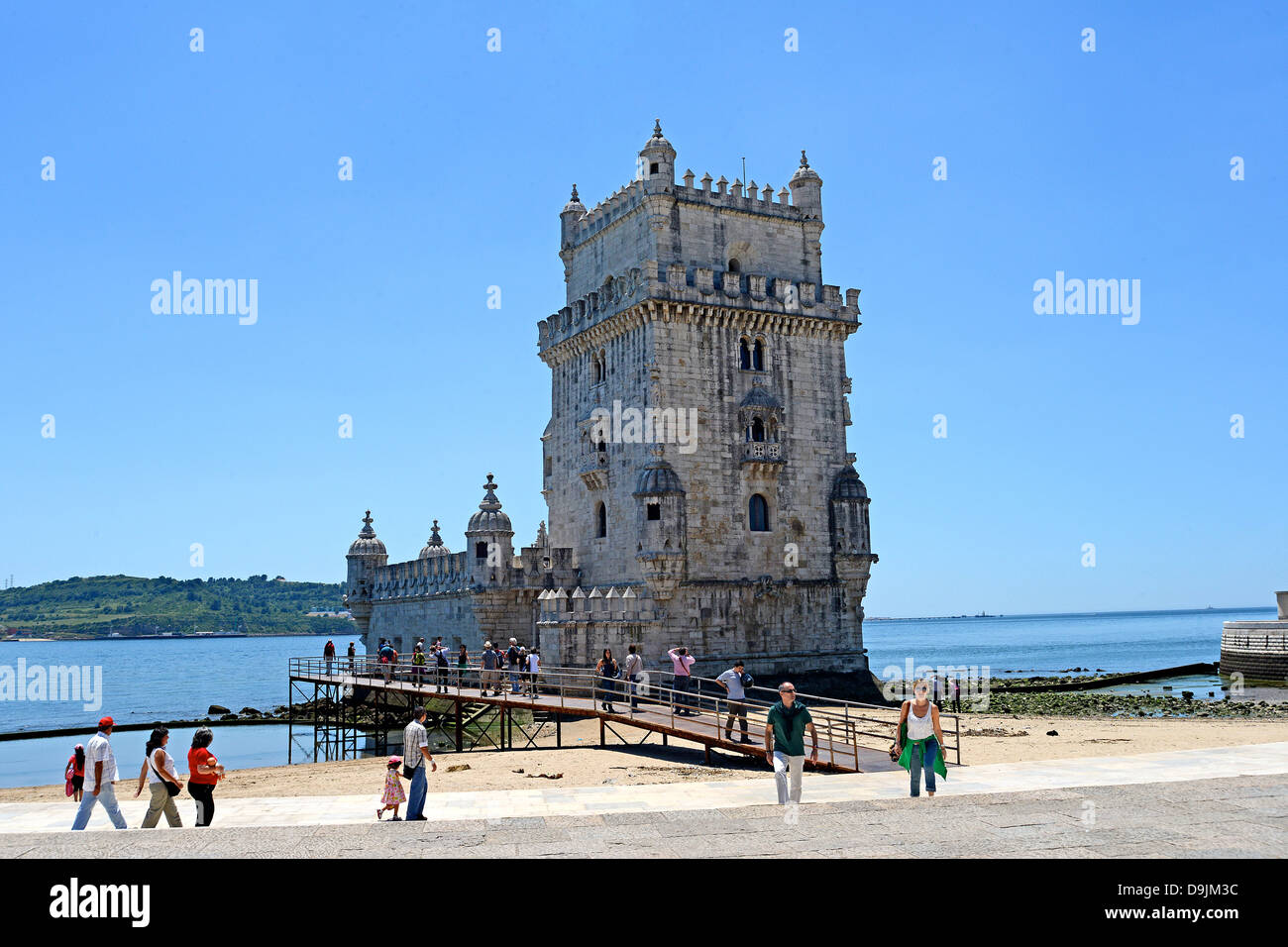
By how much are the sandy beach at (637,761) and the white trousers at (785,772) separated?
4972 mm

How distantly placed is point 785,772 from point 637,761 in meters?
11.6

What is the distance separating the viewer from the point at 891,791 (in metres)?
15.2

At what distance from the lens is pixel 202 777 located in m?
13.3

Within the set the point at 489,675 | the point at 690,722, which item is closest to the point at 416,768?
the point at 690,722

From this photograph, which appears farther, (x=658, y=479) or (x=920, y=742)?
(x=658, y=479)

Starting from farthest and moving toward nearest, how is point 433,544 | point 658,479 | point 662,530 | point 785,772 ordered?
point 433,544
point 658,479
point 662,530
point 785,772

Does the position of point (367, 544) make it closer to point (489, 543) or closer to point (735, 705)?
point (489, 543)

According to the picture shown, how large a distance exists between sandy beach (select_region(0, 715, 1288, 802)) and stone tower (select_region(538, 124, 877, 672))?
604cm

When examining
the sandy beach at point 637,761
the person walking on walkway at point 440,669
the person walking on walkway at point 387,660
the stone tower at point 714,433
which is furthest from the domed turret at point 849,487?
the person walking on walkway at point 387,660

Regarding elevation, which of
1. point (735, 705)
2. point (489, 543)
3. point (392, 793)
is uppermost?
point (489, 543)

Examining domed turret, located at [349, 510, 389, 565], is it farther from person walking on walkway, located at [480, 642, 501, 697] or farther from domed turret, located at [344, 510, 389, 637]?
person walking on walkway, located at [480, 642, 501, 697]

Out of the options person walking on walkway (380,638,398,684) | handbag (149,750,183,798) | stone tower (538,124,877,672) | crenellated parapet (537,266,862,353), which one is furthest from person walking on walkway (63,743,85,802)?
crenellated parapet (537,266,862,353)

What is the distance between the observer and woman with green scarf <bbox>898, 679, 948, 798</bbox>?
1361 centimetres
